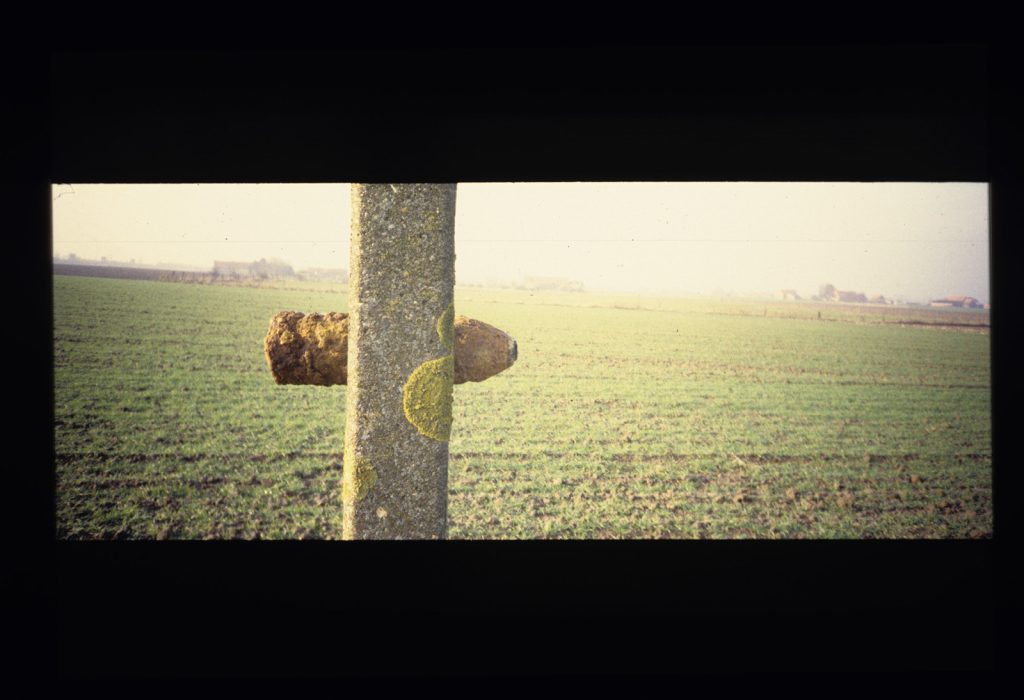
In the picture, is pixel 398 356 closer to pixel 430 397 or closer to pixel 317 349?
pixel 430 397

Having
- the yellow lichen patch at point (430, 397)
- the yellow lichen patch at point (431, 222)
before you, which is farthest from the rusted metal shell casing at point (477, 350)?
the yellow lichen patch at point (431, 222)

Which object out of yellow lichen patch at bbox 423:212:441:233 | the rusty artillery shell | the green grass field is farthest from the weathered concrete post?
the green grass field

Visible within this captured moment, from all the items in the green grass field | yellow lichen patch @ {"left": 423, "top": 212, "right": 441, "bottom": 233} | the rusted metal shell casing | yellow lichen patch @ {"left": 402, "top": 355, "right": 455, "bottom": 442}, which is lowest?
the green grass field

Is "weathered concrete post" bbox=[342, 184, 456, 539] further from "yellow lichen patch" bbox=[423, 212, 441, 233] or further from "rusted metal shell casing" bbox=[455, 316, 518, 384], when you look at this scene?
"rusted metal shell casing" bbox=[455, 316, 518, 384]

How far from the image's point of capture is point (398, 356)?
10.7 feet

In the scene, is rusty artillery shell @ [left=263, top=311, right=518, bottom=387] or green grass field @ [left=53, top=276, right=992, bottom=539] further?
green grass field @ [left=53, top=276, right=992, bottom=539]

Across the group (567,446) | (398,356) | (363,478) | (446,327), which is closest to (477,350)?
(446,327)

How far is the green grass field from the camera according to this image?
16.7ft

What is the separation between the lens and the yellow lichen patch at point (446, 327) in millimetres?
3304

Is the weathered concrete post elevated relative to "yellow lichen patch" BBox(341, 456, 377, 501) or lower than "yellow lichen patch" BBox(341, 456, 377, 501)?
elevated

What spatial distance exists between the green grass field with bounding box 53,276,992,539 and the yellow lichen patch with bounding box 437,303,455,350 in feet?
6.67

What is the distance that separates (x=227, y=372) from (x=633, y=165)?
9.28 metres

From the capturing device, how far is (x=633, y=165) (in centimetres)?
303
